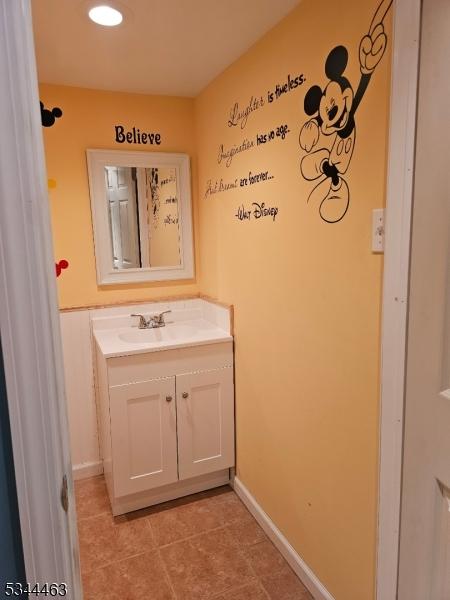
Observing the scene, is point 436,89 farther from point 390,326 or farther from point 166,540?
point 166,540

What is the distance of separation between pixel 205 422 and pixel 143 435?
34cm

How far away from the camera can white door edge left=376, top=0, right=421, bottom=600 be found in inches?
41.0

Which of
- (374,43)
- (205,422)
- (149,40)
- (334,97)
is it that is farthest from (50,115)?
(205,422)

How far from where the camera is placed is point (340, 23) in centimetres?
129

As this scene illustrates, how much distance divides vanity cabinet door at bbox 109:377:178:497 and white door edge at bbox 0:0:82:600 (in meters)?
1.30

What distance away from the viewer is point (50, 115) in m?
2.24

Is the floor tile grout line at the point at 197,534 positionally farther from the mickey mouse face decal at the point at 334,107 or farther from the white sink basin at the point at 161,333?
the mickey mouse face decal at the point at 334,107

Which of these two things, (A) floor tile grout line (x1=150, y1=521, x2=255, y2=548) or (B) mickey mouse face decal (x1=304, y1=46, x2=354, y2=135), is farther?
(A) floor tile grout line (x1=150, y1=521, x2=255, y2=548)

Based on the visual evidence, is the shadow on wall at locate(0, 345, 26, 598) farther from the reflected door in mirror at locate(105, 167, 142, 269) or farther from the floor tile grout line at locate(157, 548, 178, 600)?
the reflected door in mirror at locate(105, 167, 142, 269)

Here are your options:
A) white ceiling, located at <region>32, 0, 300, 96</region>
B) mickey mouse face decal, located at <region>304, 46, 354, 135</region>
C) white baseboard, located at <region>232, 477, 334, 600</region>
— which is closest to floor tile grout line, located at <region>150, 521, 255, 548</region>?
white baseboard, located at <region>232, 477, 334, 600</region>

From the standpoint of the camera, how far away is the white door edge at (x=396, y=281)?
1.04m

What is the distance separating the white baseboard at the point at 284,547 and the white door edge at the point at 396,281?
0.39m

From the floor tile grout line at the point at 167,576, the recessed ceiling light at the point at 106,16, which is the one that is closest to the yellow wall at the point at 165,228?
A: the recessed ceiling light at the point at 106,16

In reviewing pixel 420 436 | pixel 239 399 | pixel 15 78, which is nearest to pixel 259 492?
pixel 239 399
